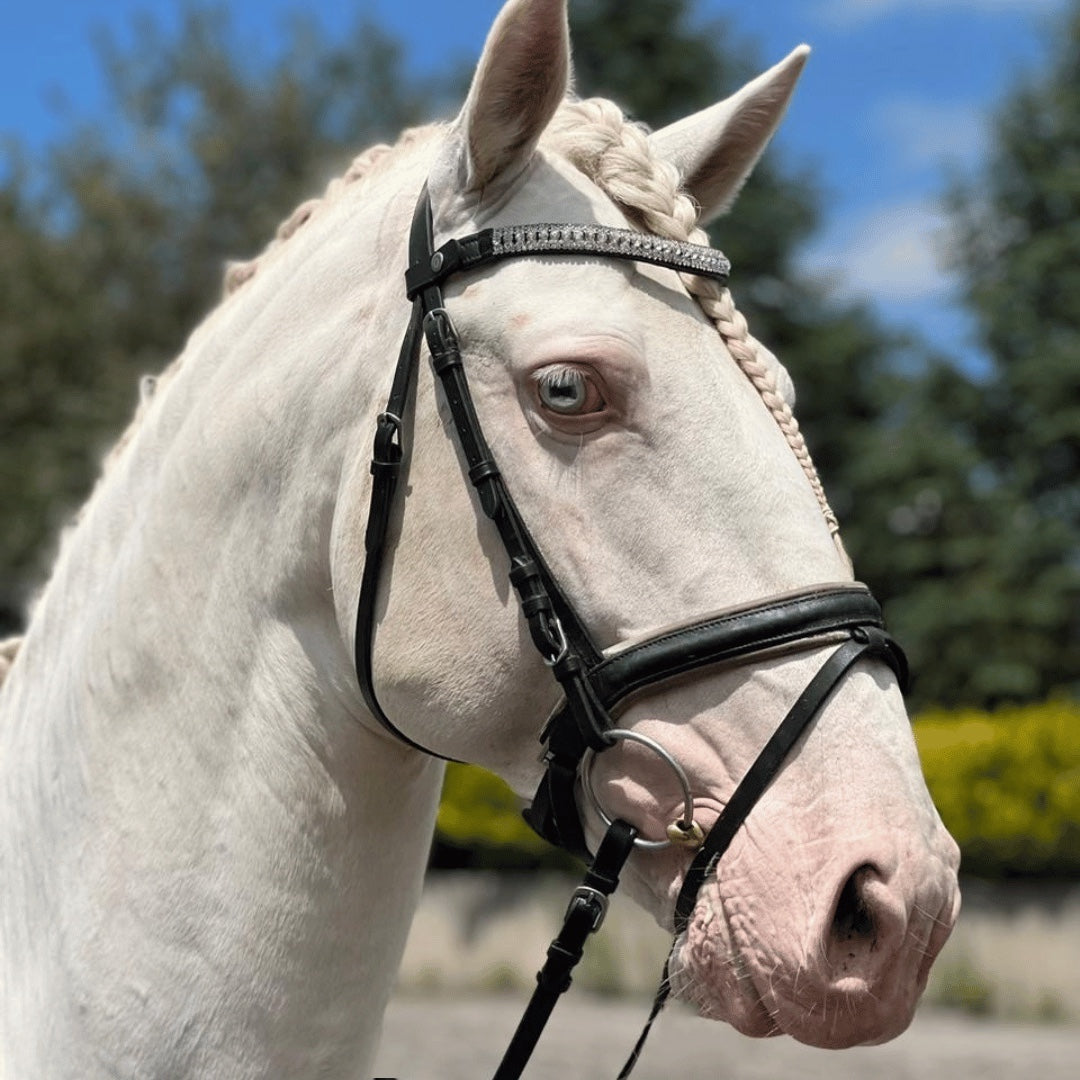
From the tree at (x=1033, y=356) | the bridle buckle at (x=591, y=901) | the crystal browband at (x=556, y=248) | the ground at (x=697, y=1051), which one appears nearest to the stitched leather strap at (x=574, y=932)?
the bridle buckle at (x=591, y=901)

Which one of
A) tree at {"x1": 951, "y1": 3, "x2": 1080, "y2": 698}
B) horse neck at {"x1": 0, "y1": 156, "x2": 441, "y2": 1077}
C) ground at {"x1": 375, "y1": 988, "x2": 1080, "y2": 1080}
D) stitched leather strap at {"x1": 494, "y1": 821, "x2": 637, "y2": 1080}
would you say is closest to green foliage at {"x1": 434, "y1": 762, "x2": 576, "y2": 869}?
ground at {"x1": 375, "y1": 988, "x2": 1080, "y2": 1080}

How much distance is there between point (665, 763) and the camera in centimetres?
193

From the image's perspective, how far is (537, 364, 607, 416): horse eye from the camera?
2.00 metres

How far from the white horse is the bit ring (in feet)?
0.06

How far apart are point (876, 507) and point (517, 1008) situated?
26.7ft

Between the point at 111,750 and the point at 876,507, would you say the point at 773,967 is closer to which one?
the point at 111,750

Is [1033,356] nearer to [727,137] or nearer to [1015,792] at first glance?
[1015,792]

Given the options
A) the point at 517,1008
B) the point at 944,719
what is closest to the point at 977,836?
the point at 944,719

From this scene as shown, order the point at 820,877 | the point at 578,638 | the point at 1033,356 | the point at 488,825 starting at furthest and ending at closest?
the point at 1033,356
the point at 488,825
the point at 578,638
the point at 820,877

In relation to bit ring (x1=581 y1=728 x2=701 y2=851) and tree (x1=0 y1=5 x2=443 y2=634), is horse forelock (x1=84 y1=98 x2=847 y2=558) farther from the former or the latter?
tree (x1=0 y1=5 x2=443 y2=634)

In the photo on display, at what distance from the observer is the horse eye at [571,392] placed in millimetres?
2004

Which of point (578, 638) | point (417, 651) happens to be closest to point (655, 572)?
point (578, 638)

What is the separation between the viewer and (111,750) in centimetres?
235

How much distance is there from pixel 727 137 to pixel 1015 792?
9.63 metres
